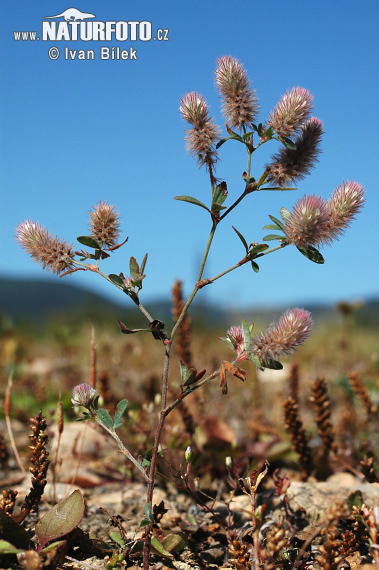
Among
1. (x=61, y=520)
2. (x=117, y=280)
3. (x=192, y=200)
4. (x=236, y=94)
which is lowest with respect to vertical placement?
(x=61, y=520)

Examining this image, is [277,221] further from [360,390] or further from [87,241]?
[360,390]

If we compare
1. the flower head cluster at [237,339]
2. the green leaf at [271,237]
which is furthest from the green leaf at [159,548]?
the green leaf at [271,237]

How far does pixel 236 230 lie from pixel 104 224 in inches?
19.1

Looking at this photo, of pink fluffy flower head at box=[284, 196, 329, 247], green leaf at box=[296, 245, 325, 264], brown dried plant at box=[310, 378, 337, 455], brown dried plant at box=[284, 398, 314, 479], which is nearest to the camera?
pink fluffy flower head at box=[284, 196, 329, 247]

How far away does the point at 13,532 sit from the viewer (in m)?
2.08

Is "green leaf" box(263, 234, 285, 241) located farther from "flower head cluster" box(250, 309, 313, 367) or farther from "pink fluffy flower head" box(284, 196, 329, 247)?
"flower head cluster" box(250, 309, 313, 367)

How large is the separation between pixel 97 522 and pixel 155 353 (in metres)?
5.63

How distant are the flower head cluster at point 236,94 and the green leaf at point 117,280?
26.1 inches

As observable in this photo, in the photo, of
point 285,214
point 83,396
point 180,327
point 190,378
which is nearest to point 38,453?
point 83,396

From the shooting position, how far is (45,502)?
2883 mm

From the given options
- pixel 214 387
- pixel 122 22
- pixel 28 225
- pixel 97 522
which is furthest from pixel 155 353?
pixel 28 225

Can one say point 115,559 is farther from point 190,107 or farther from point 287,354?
point 190,107

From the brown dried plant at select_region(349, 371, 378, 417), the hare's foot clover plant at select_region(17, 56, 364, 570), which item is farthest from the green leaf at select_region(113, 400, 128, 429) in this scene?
the brown dried plant at select_region(349, 371, 378, 417)

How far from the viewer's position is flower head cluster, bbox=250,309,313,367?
5.94 feet
